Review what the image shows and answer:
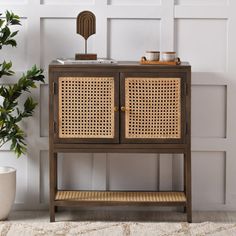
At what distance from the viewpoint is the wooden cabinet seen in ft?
12.4

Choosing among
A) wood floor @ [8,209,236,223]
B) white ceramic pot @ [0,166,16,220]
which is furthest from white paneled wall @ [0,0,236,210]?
white ceramic pot @ [0,166,16,220]

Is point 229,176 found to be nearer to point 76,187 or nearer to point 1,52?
point 76,187

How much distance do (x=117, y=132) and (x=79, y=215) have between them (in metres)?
0.67

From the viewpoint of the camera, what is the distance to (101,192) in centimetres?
411

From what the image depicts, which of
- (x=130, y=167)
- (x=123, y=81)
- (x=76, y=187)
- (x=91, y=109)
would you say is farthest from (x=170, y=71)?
(x=76, y=187)

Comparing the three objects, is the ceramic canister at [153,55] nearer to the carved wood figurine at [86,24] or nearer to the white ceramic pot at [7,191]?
the carved wood figurine at [86,24]

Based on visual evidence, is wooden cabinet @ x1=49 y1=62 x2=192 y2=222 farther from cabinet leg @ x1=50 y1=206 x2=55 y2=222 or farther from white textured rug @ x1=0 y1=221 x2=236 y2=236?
white textured rug @ x1=0 y1=221 x2=236 y2=236

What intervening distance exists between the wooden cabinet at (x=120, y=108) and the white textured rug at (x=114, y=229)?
0.45 m

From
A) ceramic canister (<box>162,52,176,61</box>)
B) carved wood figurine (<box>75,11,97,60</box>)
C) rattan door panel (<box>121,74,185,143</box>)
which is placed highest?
carved wood figurine (<box>75,11,97,60</box>)

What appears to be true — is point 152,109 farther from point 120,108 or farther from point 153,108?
point 120,108

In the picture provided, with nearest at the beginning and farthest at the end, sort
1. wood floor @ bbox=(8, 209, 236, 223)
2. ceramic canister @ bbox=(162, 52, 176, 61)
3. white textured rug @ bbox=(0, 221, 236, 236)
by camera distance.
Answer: white textured rug @ bbox=(0, 221, 236, 236)
ceramic canister @ bbox=(162, 52, 176, 61)
wood floor @ bbox=(8, 209, 236, 223)

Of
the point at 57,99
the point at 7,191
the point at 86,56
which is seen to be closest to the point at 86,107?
the point at 57,99

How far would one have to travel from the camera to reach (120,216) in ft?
13.5

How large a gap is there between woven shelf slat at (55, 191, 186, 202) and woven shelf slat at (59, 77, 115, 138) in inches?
15.9
